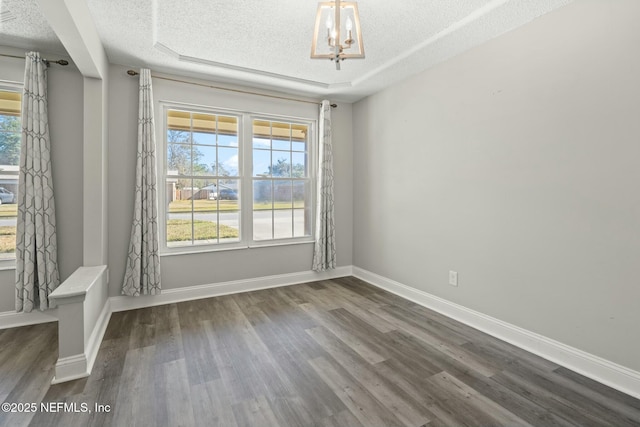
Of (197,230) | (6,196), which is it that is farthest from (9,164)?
(197,230)

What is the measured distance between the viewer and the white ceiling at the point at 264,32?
2.24 meters

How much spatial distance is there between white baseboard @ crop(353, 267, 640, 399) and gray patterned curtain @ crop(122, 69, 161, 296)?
2.85 m

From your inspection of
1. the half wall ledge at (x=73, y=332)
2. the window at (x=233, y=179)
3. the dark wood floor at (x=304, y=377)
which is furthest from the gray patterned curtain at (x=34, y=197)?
the window at (x=233, y=179)

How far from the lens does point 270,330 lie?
2.72m

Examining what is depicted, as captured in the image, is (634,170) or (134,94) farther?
(134,94)

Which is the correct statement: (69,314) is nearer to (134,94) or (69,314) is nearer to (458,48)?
(134,94)

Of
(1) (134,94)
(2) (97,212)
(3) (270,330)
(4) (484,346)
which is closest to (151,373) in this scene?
(3) (270,330)

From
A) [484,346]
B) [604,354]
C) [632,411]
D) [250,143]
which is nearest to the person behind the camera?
[632,411]

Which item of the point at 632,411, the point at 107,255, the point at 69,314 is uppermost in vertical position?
the point at 107,255

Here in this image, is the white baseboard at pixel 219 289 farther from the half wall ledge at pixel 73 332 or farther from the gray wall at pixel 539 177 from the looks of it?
the gray wall at pixel 539 177

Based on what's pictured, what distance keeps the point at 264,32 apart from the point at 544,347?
3366 millimetres

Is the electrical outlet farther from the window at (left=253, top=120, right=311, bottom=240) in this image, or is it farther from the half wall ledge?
the half wall ledge

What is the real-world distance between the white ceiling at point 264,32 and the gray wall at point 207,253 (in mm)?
260

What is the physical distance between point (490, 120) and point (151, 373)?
10.7 ft
